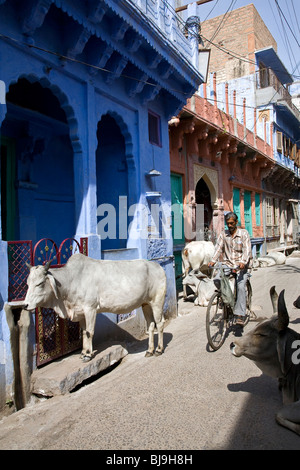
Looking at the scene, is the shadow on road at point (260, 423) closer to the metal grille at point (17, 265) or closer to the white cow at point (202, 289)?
the metal grille at point (17, 265)

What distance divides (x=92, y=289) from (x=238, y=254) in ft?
8.34

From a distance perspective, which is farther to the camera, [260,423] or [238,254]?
[238,254]

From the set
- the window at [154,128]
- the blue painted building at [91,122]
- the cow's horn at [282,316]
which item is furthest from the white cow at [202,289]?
the cow's horn at [282,316]

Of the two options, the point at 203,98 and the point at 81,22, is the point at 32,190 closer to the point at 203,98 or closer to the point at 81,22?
the point at 81,22

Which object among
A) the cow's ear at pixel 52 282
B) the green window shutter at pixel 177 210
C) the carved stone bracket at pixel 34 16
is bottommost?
the cow's ear at pixel 52 282

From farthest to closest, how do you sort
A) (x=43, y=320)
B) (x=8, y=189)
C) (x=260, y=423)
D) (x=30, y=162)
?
1. (x=30, y=162)
2. (x=8, y=189)
3. (x=43, y=320)
4. (x=260, y=423)

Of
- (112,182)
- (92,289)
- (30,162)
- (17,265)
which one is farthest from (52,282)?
(30,162)

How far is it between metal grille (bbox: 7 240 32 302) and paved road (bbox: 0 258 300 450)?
1.32m

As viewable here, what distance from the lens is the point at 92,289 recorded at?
486 centimetres

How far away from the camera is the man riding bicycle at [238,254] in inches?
232

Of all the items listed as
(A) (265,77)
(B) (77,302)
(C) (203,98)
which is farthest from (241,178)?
(B) (77,302)

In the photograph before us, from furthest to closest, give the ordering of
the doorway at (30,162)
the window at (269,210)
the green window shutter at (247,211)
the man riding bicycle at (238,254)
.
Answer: the window at (269,210) < the green window shutter at (247,211) < the doorway at (30,162) < the man riding bicycle at (238,254)

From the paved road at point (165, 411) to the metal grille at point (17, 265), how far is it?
1.32 m

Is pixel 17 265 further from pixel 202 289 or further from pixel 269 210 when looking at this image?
pixel 269 210
